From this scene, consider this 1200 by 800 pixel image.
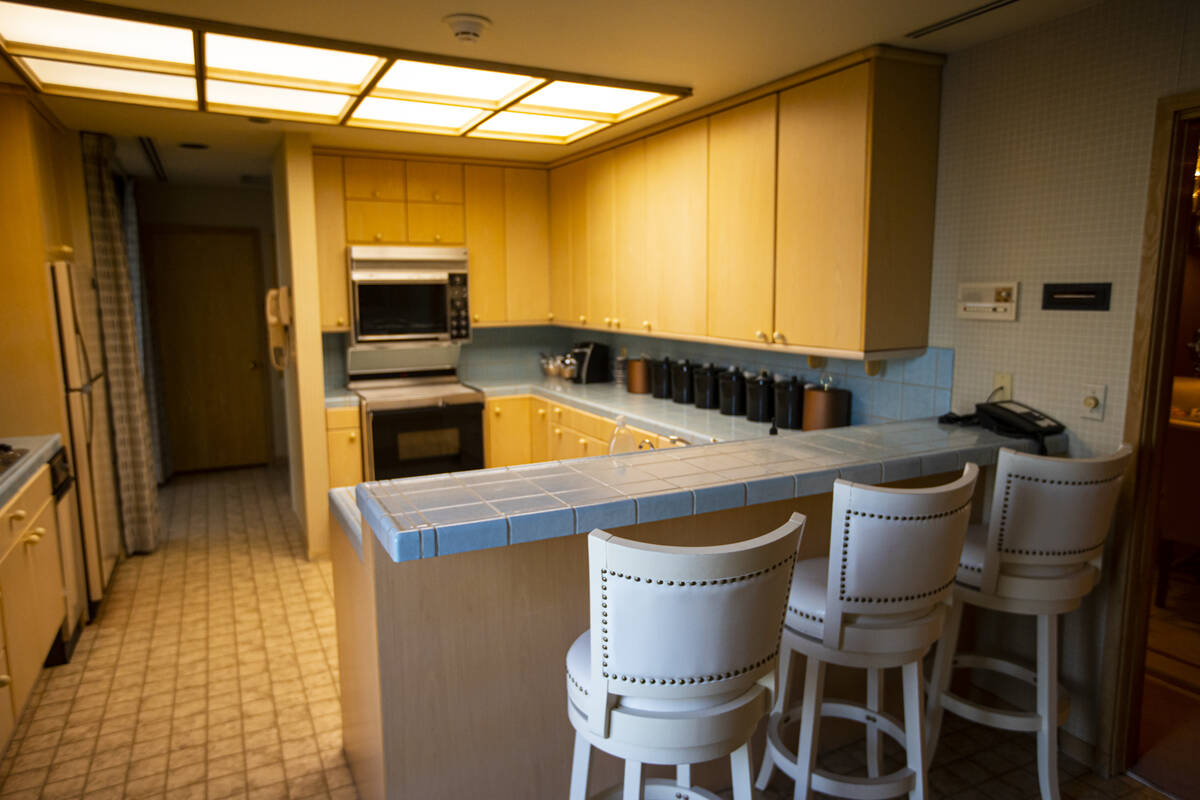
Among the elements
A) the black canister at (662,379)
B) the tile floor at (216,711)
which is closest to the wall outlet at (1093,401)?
the tile floor at (216,711)

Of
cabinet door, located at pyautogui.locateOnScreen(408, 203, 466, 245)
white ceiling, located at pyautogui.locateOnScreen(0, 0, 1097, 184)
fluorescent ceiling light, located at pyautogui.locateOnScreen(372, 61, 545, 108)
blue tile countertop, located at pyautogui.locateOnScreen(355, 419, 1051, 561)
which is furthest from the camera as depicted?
cabinet door, located at pyautogui.locateOnScreen(408, 203, 466, 245)

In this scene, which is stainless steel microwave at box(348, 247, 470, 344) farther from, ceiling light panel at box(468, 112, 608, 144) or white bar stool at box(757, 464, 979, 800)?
white bar stool at box(757, 464, 979, 800)

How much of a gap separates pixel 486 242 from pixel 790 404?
2.43 m

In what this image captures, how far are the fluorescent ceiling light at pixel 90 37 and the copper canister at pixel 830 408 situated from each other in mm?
2645

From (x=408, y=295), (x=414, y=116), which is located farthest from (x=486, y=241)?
(x=414, y=116)

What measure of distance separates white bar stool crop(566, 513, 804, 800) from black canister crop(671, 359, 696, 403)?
9.16 ft

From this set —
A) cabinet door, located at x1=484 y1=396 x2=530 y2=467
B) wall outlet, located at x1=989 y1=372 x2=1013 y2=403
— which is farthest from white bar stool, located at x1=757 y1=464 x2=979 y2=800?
cabinet door, located at x1=484 y1=396 x2=530 y2=467

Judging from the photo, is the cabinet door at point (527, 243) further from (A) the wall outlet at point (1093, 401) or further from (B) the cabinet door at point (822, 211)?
(A) the wall outlet at point (1093, 401)

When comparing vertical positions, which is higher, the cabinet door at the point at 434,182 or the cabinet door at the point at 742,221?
the cabinet door at the point at 434,182

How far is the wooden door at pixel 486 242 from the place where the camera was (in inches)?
191

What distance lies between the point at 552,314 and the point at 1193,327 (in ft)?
11.9

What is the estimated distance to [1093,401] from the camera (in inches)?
92.9

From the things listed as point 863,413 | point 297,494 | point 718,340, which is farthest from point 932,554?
point 297,494

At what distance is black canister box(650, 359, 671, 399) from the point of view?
4398 mm
